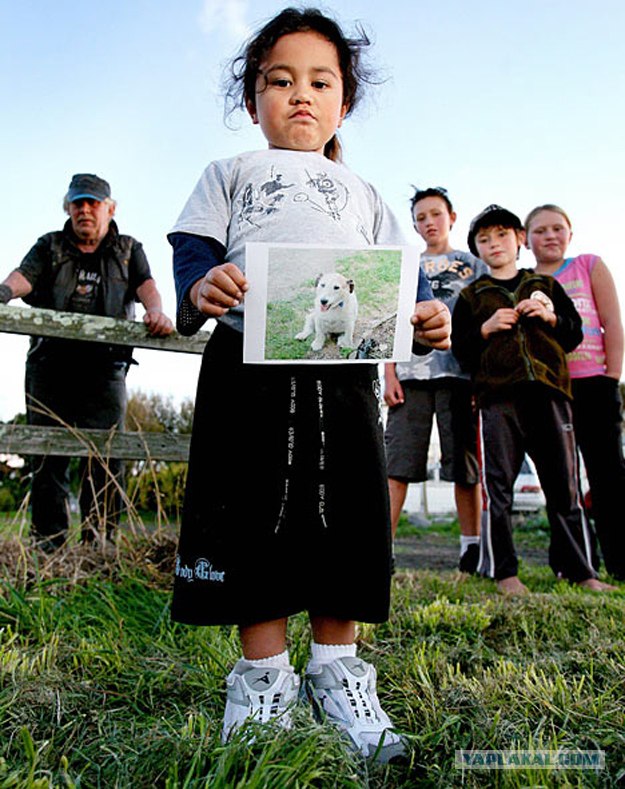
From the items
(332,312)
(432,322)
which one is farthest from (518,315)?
(332,312)

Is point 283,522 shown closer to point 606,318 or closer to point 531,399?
point 531,399

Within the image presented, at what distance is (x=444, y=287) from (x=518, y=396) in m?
0.81

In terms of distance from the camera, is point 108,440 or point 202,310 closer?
point 202,310

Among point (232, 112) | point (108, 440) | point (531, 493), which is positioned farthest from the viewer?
point (531, 493)

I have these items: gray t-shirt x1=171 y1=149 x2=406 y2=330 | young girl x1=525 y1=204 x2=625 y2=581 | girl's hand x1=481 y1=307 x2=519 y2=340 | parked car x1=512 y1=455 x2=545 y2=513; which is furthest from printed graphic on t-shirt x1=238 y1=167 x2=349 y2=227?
parked car x1=512 y1=455 x2=545 y2=513

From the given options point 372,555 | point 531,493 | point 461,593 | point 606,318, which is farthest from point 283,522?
point 531,493

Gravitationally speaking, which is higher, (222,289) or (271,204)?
(271,204)

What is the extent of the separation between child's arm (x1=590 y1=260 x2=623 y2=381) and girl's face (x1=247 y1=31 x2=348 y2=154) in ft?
8.75

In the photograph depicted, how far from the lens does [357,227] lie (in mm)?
1902

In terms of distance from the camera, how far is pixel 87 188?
385 centimetres

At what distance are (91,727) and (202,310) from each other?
96cm

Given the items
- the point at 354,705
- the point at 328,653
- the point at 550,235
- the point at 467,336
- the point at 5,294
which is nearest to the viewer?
the point at 354,705

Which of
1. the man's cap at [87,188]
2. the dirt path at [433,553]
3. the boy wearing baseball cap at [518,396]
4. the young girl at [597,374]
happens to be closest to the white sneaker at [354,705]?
the boy wearing baseball cap at [518,396]

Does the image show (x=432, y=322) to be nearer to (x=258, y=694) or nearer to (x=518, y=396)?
(x=258, y=694)
